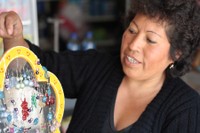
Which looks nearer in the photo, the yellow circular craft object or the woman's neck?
the yellow circular craft object

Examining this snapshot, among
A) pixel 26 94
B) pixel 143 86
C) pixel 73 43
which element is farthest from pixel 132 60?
pixel 73 43

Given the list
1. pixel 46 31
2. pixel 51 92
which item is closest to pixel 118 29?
pixel 46 31

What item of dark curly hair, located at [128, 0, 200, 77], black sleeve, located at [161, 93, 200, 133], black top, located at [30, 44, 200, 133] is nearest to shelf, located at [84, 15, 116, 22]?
black top, located at [30, 44, 200, 133]

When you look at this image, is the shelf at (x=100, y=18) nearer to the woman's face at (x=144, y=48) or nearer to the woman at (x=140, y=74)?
the woman at (x=140, y=74)

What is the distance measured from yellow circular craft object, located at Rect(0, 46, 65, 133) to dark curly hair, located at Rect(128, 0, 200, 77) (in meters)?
0.39

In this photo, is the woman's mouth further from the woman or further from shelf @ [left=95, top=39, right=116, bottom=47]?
shelf @ [left=95, top=39, right=116, bottom=47]

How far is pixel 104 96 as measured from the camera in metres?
1.23

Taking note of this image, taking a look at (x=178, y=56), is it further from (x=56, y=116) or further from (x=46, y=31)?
(x=46, y=31)

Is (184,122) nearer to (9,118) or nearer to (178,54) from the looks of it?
(178,54)

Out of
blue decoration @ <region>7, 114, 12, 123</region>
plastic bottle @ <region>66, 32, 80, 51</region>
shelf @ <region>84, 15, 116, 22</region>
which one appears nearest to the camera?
blue decoration @ <region>7, 114, 12, 123</region>

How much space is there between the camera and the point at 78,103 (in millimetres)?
1285

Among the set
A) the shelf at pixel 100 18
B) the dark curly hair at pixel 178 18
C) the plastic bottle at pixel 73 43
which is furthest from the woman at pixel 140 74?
the shelf at pixel 100 18

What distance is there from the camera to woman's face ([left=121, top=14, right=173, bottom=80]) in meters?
1.11

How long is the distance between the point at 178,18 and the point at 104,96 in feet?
1.18
